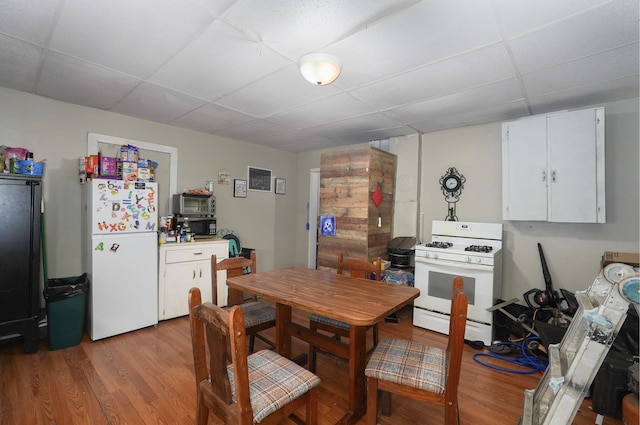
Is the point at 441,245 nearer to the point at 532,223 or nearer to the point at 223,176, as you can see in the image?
the point at 532,223

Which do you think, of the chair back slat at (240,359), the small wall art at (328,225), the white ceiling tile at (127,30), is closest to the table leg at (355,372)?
the chair back slat at (240,359)

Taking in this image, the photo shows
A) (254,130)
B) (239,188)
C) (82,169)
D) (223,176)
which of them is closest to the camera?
(82,169)

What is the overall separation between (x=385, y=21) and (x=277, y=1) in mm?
626

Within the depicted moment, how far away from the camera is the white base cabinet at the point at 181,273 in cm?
333

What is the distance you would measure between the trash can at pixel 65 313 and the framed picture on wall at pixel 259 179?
2.65 m

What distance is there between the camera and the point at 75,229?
314cm

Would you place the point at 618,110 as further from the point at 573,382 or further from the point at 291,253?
the point at 291,253

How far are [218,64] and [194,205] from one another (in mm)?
2145

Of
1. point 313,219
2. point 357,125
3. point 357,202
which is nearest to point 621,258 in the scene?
point 357,202

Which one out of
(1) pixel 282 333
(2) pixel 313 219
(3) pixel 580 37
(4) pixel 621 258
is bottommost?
(1) pixel 282 333

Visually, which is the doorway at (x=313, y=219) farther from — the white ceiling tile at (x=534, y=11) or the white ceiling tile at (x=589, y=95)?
the white ceiling tile at (x=534, y=11)

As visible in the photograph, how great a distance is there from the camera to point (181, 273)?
3.48 m

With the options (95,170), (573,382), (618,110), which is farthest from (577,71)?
(95,170)

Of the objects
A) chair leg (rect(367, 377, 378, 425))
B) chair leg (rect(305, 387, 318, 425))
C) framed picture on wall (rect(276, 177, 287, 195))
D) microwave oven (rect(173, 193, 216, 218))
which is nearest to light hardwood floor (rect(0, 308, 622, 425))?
chair leg (rect(367, 377, 378, 425))
